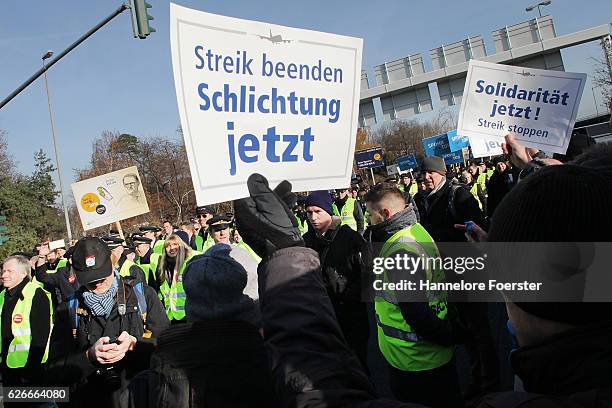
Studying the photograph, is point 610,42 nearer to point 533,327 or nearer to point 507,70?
point 507,70

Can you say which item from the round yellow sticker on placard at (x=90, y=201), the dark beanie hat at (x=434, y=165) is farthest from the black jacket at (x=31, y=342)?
the round yellow sticker on placard at (x=90, y=201)

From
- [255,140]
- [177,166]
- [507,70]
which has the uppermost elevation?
[177,166]

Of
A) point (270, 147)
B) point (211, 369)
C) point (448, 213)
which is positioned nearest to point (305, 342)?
point (211, 369)

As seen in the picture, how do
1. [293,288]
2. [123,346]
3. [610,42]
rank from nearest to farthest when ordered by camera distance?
[293,288] → [123,346] → [610,42]

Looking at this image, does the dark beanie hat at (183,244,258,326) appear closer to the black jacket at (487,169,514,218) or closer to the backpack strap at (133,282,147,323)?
the backpack strap at (133,282,147,323)

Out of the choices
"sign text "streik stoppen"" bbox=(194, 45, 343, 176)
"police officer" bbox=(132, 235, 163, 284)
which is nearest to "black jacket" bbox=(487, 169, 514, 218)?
"sign text "streik stoppen"" bbox=(194, 45, 343, 176)

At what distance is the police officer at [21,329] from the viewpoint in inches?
184

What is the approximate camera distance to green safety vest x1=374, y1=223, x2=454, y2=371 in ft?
10.5

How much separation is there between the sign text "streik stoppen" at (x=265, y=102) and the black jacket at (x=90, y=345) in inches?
60.2

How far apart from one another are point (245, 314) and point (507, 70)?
4.26m

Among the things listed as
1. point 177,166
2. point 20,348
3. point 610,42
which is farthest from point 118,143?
point 20,348

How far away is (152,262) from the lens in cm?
710

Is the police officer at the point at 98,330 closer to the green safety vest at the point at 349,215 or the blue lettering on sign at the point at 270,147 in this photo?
the blue lettering on sign at the point at 270,147

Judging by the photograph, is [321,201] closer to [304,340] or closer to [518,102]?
[518,102]
